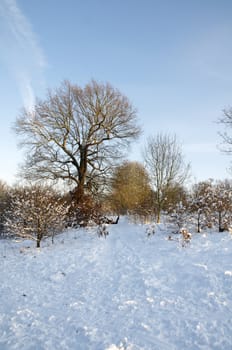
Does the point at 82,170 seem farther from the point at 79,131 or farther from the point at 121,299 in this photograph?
the point at 121,299

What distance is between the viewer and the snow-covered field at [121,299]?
2.89 meters

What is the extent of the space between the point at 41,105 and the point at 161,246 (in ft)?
42.5

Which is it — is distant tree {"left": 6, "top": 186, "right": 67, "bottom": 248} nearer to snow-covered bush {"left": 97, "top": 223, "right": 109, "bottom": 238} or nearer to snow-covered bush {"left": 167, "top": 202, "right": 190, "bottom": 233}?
snow-covered bush {"left": 97, "top": 223, "right": 109, "bottom": 238}

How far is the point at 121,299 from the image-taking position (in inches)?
159

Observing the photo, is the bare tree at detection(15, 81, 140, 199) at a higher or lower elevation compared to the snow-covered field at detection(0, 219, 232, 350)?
higher

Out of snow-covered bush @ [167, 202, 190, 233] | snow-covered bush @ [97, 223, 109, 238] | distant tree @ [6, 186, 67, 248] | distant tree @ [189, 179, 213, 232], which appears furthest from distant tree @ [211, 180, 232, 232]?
distant tree @ [6, 186, 67, 248]

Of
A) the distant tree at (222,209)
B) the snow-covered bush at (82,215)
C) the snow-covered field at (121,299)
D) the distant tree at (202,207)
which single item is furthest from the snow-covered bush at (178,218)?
the snow-covered bush at (82,215)

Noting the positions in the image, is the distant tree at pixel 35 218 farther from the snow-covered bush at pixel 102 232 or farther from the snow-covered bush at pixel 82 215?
the snow-covered bush at pixel 82 215

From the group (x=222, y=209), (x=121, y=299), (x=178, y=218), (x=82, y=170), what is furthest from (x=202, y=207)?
(x=82, y=170)

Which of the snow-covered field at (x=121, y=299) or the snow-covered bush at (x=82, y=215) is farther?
the snow-covered bush at (x=82, y=215)

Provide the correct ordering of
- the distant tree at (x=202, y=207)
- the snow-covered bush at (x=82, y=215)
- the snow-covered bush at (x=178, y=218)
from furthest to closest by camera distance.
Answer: the snow-covered bush at (x=82, y=215)
the snow-covered bush at (x=178, y=218)
the distant tree at (x=202, y=207)

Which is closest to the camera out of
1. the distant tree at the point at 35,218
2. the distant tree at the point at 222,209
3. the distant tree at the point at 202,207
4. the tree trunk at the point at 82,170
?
the distant tree at the point at 35,218

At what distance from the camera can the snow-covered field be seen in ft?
9.48

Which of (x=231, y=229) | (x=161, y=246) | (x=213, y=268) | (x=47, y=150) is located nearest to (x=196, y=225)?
(x=231, y=229)
